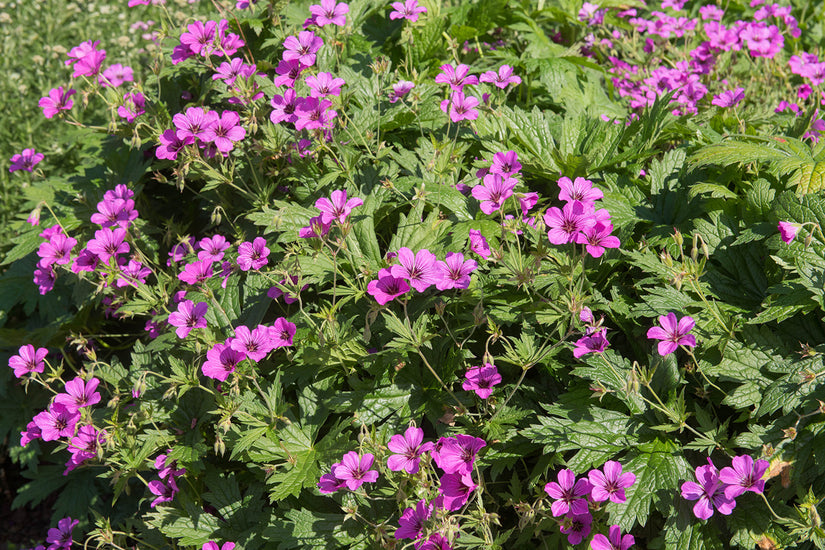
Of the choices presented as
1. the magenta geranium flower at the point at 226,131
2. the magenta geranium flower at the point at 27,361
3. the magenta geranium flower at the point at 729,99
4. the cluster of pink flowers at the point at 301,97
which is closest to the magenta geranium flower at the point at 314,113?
the cluster of pink flowers at the point at 301,97

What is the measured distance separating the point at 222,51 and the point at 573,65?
5.20 feet

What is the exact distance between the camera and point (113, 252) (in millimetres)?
2436

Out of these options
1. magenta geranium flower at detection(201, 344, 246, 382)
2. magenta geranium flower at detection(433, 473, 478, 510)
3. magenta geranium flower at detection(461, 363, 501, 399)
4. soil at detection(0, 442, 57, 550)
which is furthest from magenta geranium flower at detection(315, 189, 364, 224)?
soil at detection(0, 442, 57, 550)

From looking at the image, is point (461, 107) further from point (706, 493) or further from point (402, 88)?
point (706, 493)

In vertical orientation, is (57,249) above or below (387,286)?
below

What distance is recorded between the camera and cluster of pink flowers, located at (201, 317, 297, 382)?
6.60 feet

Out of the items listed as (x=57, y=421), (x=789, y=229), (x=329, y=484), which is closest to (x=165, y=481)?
(x=57, y=421)

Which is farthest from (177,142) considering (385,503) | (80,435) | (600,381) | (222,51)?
(600,381)

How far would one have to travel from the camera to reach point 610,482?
180cm

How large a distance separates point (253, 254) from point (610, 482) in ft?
4.39

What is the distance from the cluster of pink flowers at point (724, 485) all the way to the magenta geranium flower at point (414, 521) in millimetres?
691

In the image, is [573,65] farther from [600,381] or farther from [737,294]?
[600,381]

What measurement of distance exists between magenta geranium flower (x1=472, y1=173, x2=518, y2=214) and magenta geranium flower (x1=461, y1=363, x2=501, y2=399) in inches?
19.2

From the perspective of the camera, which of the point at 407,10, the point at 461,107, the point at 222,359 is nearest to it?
the point at 222,359
